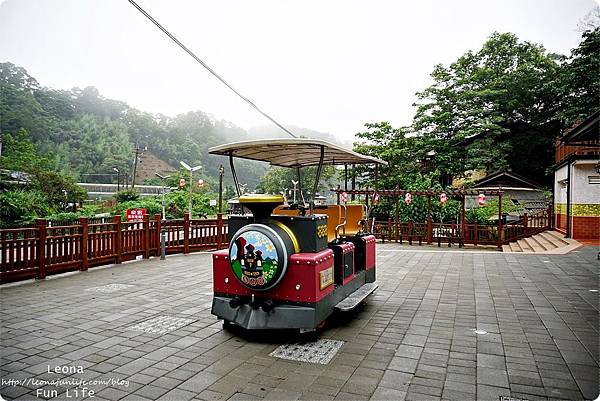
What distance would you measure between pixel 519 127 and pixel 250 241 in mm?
24359

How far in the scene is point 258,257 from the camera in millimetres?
4426

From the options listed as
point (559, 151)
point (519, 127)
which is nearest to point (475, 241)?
point (559, 151)

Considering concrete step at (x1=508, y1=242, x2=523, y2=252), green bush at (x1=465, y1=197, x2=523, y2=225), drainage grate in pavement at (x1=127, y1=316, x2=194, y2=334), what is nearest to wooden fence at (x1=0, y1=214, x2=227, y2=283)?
drainage grate in pavement at (x1=127, y1=316, x2=194, y2=334)

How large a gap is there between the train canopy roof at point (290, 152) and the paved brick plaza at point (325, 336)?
2242 millimetres

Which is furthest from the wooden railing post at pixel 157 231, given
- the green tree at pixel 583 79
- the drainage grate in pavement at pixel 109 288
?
the green tree at pixel 583 79

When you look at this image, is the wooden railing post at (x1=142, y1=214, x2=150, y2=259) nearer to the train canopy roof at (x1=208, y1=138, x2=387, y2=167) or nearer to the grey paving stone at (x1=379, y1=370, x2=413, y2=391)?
the train canopy roof at (x1=208, y1=138, x2=387, y2=167)

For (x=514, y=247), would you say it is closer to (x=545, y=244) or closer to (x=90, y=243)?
(x=545, y=244)

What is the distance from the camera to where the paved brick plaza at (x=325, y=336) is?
10.8 ft

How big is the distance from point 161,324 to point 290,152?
287cm

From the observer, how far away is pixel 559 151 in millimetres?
17438

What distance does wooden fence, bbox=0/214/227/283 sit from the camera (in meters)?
7.26

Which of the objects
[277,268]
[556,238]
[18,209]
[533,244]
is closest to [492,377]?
[277,268]

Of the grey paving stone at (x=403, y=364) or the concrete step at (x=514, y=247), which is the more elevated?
the grey paving stone at (x=403, y=364)

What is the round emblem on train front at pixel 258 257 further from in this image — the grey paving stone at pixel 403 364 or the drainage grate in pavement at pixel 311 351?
the grey paving stone at pixel 403 364
